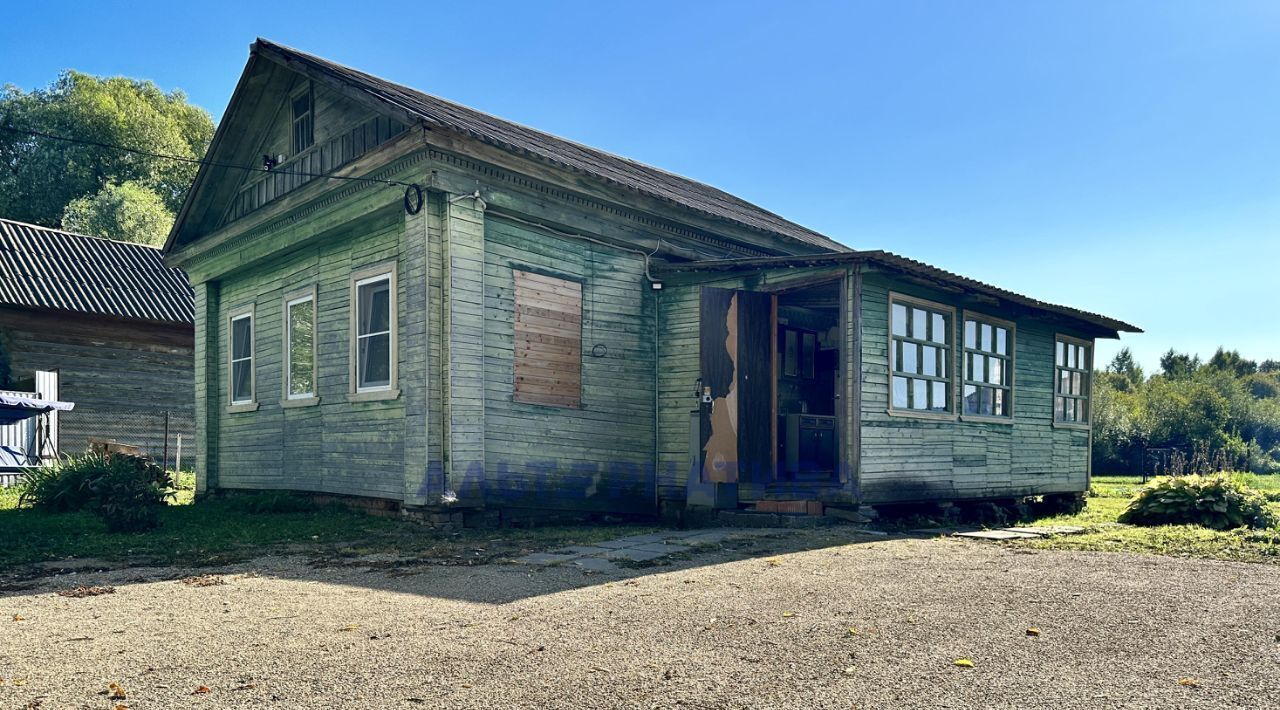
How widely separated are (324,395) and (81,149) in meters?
42.1

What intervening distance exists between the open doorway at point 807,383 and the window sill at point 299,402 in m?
6.53

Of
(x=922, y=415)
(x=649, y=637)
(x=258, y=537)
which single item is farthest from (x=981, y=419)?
(x=258, y=537)

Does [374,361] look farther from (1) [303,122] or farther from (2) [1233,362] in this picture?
(2) [1233,362]

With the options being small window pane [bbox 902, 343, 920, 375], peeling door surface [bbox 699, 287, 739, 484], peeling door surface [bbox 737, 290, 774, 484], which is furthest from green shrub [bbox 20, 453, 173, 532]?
small window pane [bbox 902, 343, 920, 375]

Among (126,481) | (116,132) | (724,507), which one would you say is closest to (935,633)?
(724,507)

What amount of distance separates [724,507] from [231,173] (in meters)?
9.82

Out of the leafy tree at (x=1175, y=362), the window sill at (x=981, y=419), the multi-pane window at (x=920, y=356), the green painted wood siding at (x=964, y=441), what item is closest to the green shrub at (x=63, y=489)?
the green painted wood siding at (x=964, y=441)

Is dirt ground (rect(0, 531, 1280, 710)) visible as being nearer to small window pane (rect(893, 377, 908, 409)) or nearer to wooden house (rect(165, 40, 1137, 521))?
wooden house (rect(165, 40, 1137, 521))

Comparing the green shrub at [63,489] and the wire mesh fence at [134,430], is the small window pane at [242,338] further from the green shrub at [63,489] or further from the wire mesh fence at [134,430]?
the wire mesh fence at [134,430]

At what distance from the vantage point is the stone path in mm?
8242

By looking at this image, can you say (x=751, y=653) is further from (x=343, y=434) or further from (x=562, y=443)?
(x=343, y=434)

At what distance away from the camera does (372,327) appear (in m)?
12.0

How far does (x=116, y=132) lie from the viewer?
4750 centimetres

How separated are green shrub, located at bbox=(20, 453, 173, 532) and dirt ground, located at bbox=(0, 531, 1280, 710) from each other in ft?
9.24
